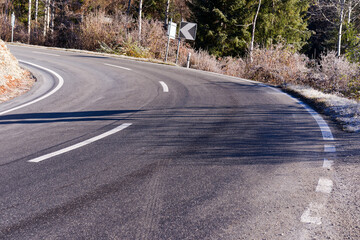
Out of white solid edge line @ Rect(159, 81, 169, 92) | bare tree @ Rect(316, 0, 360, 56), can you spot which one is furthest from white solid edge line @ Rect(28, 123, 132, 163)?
bare tree @ Rect(316, 0, 360, 56)

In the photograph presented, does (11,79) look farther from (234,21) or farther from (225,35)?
(234,21)

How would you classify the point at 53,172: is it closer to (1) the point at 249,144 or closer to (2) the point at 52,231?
(2) the point at 52,231

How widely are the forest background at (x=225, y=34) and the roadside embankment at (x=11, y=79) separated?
32.0 ft

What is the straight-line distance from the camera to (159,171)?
158 inches

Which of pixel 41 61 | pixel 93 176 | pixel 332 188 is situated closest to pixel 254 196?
pixel 332 188

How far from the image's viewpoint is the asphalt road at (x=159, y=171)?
2793 mm

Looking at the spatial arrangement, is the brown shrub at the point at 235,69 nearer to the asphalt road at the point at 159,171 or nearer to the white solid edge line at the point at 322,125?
the white solid edge line at the point at 322,125

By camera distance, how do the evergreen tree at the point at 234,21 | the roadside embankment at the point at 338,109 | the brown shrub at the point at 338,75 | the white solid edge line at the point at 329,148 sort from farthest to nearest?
the evergreen tree at the point at 234,21 → the brown shrub at the point at 338,75 → the roadside embankment at the point at 338,109 → the white solid edge line at the point at 329,148

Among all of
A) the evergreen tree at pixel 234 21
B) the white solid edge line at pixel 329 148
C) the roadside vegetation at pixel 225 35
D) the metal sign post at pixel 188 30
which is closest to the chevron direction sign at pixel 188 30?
the metal sign post at pixel 188 30

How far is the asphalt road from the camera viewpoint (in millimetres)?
2793

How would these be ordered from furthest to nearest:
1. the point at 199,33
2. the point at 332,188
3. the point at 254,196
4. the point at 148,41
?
the point at 199,33 < the point at 148,41 < the point at 332,188 < the point at 254,196

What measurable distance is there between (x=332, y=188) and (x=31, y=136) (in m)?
4.57

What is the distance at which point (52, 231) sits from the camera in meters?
2.66

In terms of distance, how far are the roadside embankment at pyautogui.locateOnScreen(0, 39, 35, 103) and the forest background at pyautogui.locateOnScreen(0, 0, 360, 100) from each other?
9.75 m
